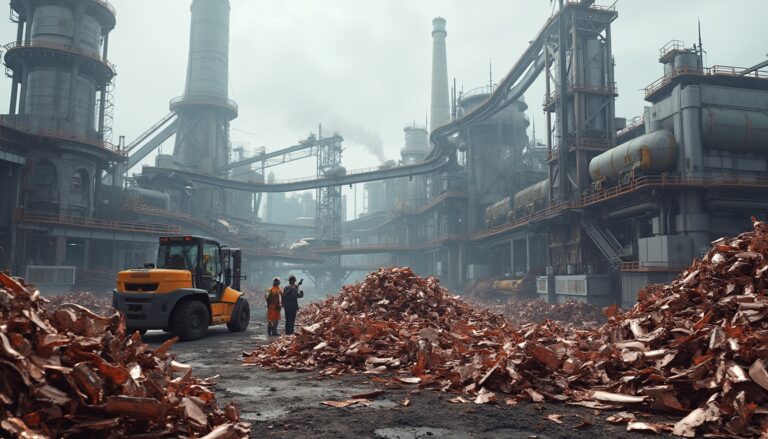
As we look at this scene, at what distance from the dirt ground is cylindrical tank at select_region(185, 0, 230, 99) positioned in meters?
66.9

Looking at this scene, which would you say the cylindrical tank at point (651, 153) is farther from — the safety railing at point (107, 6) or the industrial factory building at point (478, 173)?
the safety railing at point (107, 6)

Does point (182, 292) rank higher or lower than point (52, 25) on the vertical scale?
lower

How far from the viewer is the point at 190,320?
12633 millimetres

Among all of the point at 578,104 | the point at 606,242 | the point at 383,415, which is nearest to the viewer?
the point at 383,415

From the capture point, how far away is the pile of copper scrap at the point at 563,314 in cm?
2639

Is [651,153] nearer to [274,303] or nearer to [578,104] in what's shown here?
[578,104]

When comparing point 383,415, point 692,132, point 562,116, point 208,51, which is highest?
A: point 208,51

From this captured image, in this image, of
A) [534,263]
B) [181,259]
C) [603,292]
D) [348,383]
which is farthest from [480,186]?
[348,383]

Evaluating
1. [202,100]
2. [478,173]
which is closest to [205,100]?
[202,100]

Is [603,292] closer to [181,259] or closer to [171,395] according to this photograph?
[181,259]

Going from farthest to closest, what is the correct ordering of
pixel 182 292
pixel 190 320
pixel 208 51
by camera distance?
1. pixel 208 51
2. pixel 190 320
3. pixel 182 292

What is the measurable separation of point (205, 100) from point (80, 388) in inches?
2683

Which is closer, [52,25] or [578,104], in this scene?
[578,104]

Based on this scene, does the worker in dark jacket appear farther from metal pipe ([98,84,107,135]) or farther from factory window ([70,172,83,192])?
metal pipe ([98,84,107,135])
